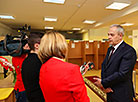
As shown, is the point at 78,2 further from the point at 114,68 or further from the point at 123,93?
the point at 123,93

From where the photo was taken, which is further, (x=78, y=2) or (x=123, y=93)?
(x=78, y=2)

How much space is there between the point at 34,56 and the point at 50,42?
35 centimetres

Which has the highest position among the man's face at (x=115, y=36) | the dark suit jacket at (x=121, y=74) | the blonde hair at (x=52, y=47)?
the man's face at (x=115, y=36)

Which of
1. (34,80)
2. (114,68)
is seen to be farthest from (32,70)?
(114,68)

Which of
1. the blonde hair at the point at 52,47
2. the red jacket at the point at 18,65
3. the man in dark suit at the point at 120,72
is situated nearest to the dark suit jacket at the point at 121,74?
the man in dark suit at the point at 120,72

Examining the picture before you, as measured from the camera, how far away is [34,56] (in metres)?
0.98

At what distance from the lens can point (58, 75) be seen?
63cm

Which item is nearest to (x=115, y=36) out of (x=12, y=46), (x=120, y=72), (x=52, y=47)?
(x=120, y=72)

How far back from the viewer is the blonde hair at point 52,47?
711 millimetres

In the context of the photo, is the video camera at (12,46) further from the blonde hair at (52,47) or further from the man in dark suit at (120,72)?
the man in dark suit at (120,72)

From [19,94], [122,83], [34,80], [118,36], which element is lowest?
[19,94]

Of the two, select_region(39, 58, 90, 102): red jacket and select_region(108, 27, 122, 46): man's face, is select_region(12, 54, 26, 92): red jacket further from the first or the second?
select_region(108, 27, 122, 46): man's face

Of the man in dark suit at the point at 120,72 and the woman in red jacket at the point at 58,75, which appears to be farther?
the man in dark suit at the point at 120,72

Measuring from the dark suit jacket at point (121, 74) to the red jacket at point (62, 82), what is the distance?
0.60 meters
